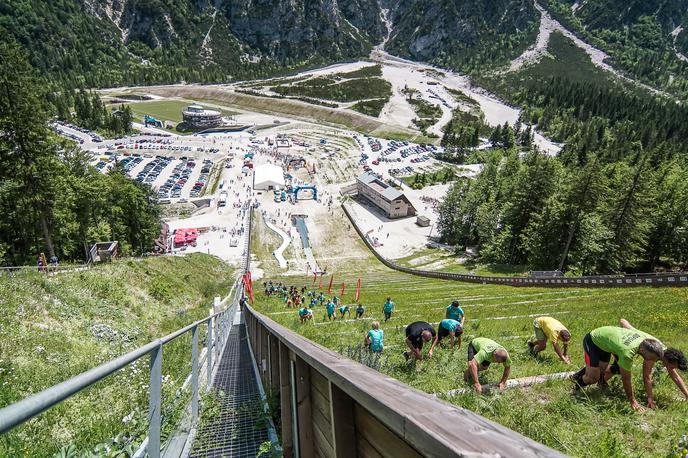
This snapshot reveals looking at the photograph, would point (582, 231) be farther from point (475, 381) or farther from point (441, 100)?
point (441, 100)

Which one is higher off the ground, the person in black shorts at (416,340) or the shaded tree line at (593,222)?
the person in black shorts at (416,340)

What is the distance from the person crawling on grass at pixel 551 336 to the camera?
776cm

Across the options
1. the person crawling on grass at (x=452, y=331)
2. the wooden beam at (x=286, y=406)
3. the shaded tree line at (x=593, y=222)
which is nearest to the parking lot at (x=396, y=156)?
the shaded tree line at (x=593, y=222)

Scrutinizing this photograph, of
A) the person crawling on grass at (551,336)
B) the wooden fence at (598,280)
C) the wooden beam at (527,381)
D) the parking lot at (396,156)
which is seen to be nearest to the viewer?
the wooden beam at (527,381)

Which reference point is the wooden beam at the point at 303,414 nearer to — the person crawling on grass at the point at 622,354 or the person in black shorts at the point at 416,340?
the person crawling on grass at the point at 622,354

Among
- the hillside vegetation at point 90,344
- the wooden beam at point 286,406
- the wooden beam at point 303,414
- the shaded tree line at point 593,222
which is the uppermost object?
the wooden beam at point 303,414

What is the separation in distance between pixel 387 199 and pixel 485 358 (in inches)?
2509

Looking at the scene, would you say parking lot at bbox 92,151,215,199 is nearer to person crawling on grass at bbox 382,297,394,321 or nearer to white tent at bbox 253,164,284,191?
white tent at bbox 253,164,284,191

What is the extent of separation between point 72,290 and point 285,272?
114ft

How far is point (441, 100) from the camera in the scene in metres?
169

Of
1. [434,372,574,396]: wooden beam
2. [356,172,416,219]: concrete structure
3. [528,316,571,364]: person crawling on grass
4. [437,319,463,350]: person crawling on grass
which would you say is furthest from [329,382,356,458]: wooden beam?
[356,172,416,219]: concrete structure

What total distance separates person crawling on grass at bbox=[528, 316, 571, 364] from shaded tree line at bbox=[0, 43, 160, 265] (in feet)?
101

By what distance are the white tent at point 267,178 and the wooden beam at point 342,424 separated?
7718 cm

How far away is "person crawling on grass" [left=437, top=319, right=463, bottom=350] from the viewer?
9609mm
